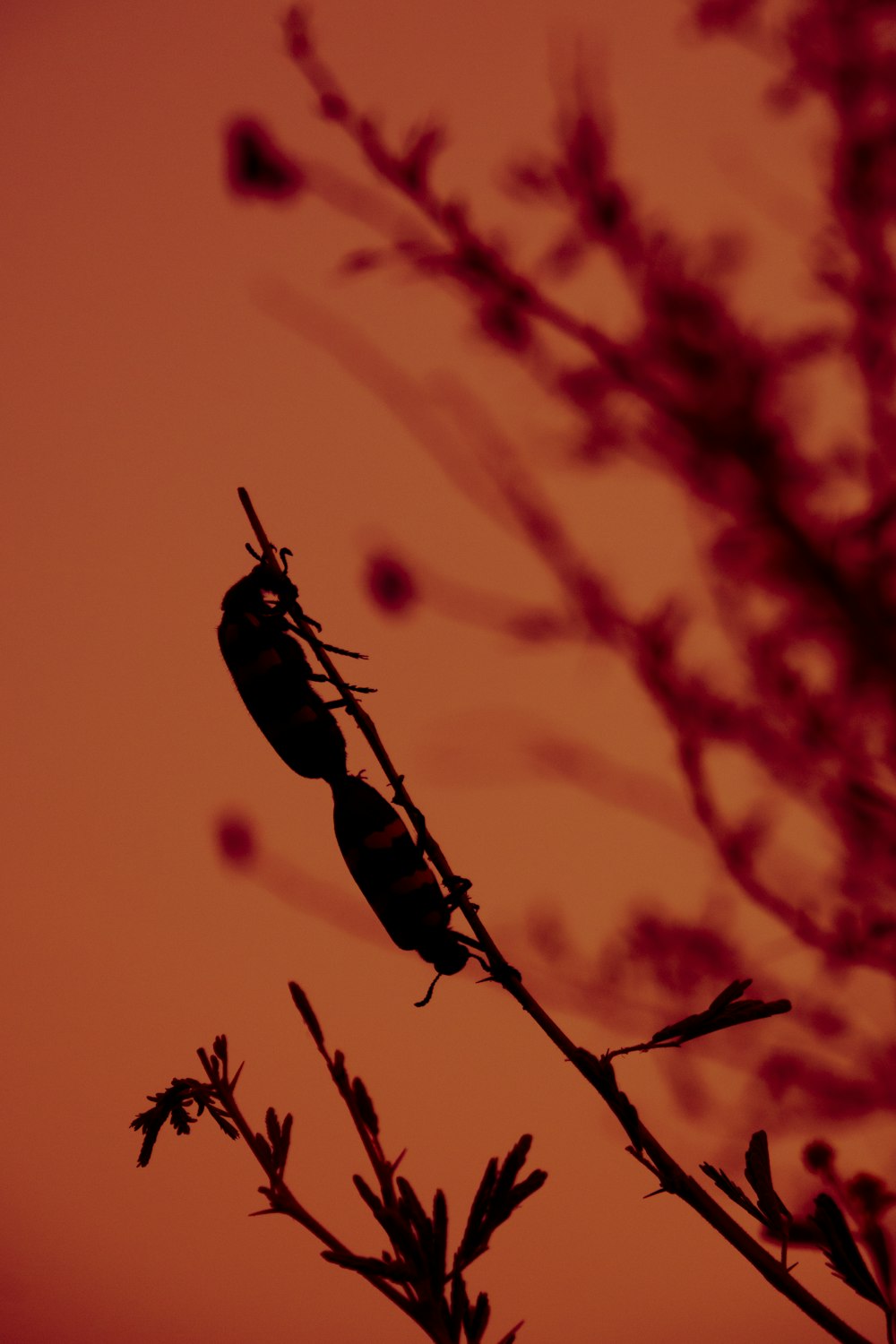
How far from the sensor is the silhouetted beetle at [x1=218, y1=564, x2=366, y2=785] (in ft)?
5.89

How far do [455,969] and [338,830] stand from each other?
0.31 metres

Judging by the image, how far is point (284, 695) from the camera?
180 centimetres

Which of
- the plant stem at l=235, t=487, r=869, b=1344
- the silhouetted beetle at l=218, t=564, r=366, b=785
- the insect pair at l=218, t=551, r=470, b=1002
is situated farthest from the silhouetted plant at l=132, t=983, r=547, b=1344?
the silhouetted beetle at l=218, t=564, r=366, b=785

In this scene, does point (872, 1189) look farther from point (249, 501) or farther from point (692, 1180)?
point (249, 501)

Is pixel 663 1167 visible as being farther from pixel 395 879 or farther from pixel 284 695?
pixel 284 695

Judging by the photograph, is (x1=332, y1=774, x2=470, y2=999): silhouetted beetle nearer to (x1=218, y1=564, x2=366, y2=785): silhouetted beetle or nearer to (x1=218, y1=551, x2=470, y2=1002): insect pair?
(x1=218, y1=551, x2=470, y2=1002): insect pair

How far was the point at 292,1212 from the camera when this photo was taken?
2.74 feet

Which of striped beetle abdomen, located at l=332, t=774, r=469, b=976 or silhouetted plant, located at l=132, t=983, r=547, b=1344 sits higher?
striped beetle abdomen, located at l=332, t=774, r=469, b=976

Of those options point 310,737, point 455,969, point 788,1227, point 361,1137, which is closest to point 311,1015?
point 361,1137

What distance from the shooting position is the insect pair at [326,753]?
153 cm

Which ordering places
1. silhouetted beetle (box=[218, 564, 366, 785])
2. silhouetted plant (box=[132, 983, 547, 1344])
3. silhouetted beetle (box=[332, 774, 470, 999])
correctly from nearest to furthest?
silhouetted plant (box=[132, 983, 547, 1344]) < silhouetted beetle (box=[332, 774, 470, 999]) < silhouetted beetle (box=[218, 564, 366, 785])

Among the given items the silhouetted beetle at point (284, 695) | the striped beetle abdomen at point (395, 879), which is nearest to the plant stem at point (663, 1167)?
the striped beetle abdomen at point (395, 879)

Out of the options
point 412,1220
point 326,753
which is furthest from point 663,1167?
point 326,753

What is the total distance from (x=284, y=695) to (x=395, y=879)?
1.42 ft
